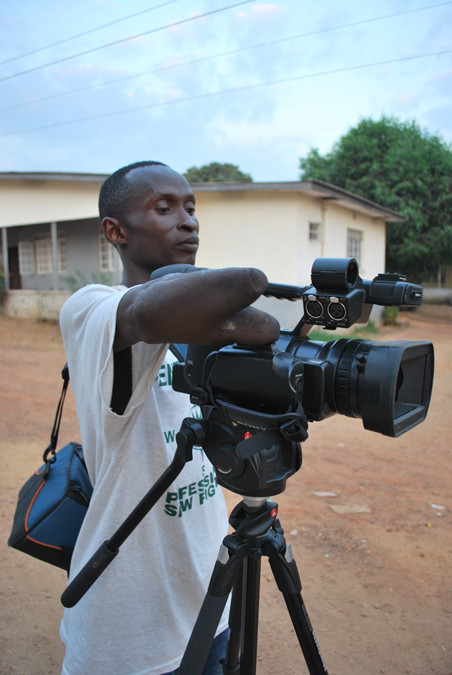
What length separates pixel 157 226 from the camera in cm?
149

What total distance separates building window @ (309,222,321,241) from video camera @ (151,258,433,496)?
11.3 m

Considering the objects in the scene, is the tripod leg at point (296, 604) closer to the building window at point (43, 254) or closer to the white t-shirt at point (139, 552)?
the white t-shirt at point (139, 552)

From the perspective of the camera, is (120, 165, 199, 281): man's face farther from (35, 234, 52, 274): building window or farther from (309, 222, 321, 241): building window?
(35, 234, 52, 274): building window

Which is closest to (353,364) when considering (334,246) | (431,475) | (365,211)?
(431,475)

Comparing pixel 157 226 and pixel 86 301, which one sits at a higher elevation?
pixel 157 226

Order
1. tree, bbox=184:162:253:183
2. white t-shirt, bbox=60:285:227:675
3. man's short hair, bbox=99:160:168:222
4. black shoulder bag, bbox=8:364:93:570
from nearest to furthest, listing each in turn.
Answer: white t-shirt, bbox=60:285:227:675, black shoulder bag, bbox=8:364:93:570, man's short hair, bbox=99:160:168:222, tree, bbox=184:162:253:183

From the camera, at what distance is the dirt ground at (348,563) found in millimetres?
2377

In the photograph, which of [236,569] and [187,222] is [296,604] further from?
[187,222]

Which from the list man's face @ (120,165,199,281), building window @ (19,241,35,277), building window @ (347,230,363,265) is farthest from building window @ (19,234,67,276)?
man's face @ (120,165,199,281)

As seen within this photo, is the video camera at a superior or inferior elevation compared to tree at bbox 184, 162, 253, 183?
inferior

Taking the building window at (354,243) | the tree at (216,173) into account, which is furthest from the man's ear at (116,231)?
the tree at (216,173)

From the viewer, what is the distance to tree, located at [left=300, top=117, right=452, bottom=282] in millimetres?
18812

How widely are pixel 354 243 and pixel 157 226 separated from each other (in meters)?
13.7

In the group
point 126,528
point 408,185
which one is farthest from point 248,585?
point 408,185
